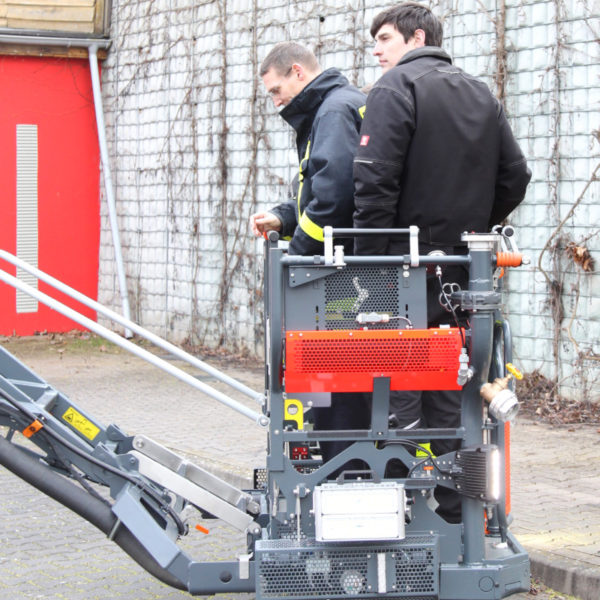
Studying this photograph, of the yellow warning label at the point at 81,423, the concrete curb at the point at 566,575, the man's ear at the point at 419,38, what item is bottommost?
the concrete curb at the point at 566,575

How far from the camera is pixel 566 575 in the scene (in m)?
5.27

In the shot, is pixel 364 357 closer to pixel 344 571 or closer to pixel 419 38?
pixel 344 571

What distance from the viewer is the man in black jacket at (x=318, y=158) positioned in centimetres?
479

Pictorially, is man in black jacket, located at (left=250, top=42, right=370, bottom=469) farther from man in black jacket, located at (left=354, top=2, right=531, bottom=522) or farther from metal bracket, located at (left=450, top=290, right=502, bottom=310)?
metal bracket, located at (left=450, top=290, right=502, bottom=310)

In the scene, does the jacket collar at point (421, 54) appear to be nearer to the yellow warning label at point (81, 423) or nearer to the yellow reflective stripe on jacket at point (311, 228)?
the yellow reflective stripe on jacket at point (311, 228)

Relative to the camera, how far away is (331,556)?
13.6 feet

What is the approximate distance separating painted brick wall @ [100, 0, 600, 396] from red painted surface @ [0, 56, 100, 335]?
12.8 inches

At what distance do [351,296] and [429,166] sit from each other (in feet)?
2.55

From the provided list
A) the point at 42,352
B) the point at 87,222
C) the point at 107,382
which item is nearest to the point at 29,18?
the point at 87,222

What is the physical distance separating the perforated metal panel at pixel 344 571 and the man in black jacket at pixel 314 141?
1395 millimetres

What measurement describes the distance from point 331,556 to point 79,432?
4.56 feet

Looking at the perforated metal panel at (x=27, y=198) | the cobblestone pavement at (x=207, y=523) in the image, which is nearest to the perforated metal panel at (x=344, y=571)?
the cobblestone pavement at (x=207, y=523)

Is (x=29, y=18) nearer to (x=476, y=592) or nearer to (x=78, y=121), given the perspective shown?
(x=78, y=121)

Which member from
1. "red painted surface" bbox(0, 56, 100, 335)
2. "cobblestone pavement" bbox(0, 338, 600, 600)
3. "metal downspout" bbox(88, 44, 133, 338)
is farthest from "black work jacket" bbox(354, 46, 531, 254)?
"metal downspout" bbox(88, 44, 133, 338)
